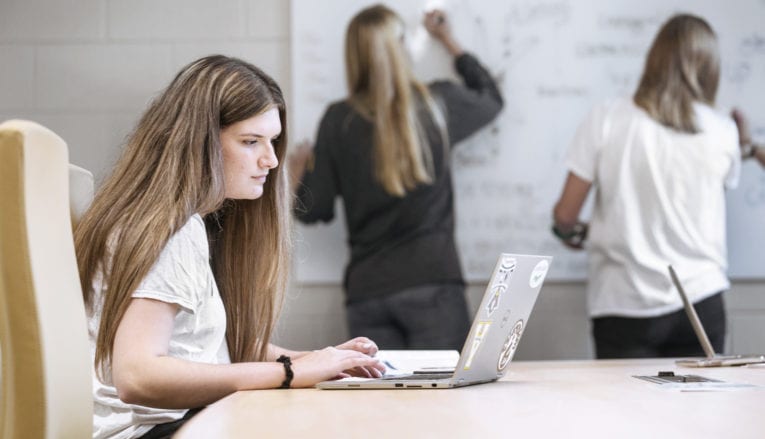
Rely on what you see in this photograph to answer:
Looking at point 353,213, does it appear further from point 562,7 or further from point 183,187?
point 183,187

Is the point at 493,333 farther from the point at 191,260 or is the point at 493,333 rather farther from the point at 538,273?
the point at 191,260

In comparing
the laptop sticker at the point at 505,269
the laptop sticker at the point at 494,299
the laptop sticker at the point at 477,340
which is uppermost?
the laptop sticker at the point at 505,269

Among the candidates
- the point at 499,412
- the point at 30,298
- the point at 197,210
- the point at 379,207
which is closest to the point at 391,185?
the point at 379,207

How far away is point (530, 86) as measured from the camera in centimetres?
381

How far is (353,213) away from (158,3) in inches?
42.1

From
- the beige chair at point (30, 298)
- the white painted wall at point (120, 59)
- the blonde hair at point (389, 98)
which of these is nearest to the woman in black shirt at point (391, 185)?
the blonde hair at point (389, 98)

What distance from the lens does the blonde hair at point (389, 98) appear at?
Answer: 11.5 feet

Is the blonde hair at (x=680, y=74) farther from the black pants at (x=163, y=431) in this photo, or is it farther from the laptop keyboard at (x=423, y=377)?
the black pants at (x=163, y=431)

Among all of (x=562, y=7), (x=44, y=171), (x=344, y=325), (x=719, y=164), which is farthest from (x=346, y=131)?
(x=44, y=171)

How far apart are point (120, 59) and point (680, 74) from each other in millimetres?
1965

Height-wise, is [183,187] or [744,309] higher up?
[183,187]

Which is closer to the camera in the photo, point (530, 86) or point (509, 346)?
point (509, 346)

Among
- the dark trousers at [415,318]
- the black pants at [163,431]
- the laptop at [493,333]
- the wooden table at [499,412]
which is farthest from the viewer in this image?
the dark trousers at [415,318]

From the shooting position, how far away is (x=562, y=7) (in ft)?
12.5
